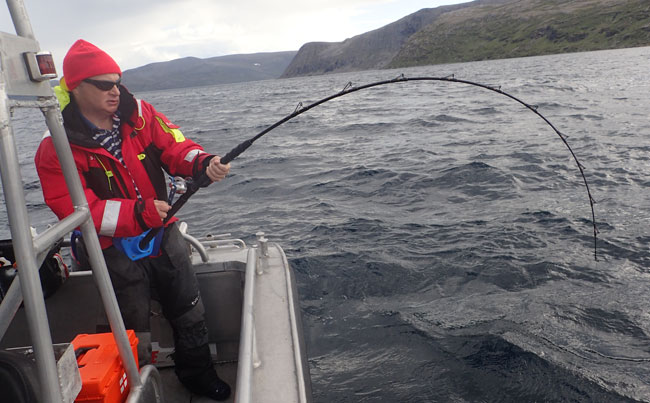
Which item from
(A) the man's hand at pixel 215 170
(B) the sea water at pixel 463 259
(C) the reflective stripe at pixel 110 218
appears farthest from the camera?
(B) the sea water at pixel 463 259

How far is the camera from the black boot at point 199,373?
3.20 m

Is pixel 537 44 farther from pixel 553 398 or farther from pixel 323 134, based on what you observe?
pixel 553 398

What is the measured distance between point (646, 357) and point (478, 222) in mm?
3418

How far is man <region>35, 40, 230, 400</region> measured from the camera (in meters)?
2.51

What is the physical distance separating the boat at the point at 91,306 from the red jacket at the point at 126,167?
0.32 m

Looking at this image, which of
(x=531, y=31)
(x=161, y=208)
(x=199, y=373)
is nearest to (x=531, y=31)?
(x=531, y=31)

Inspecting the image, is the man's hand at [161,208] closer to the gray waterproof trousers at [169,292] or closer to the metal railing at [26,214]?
the gray waterproof trousers at [169,292]

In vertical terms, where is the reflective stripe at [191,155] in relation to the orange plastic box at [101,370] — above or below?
above

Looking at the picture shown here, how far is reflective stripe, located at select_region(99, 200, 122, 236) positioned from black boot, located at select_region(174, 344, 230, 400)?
1.10 m

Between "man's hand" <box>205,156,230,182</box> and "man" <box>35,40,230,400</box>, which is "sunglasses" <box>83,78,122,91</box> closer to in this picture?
"man" <box>35,40,230,400</box>

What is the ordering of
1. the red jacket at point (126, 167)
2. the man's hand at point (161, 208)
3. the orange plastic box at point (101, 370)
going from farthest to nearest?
the man's hand at point (161, 208)
the red jacket at point (126, 167)
the orange plastic box at point (101, 370)

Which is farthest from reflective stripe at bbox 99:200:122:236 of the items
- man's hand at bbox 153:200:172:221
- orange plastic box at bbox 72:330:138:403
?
orange plastic box at bbox 72:330:138:403

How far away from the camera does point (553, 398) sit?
11.7 ft

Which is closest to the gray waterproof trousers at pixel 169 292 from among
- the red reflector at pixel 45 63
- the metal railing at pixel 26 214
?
the metal railing at pixel 26 214
